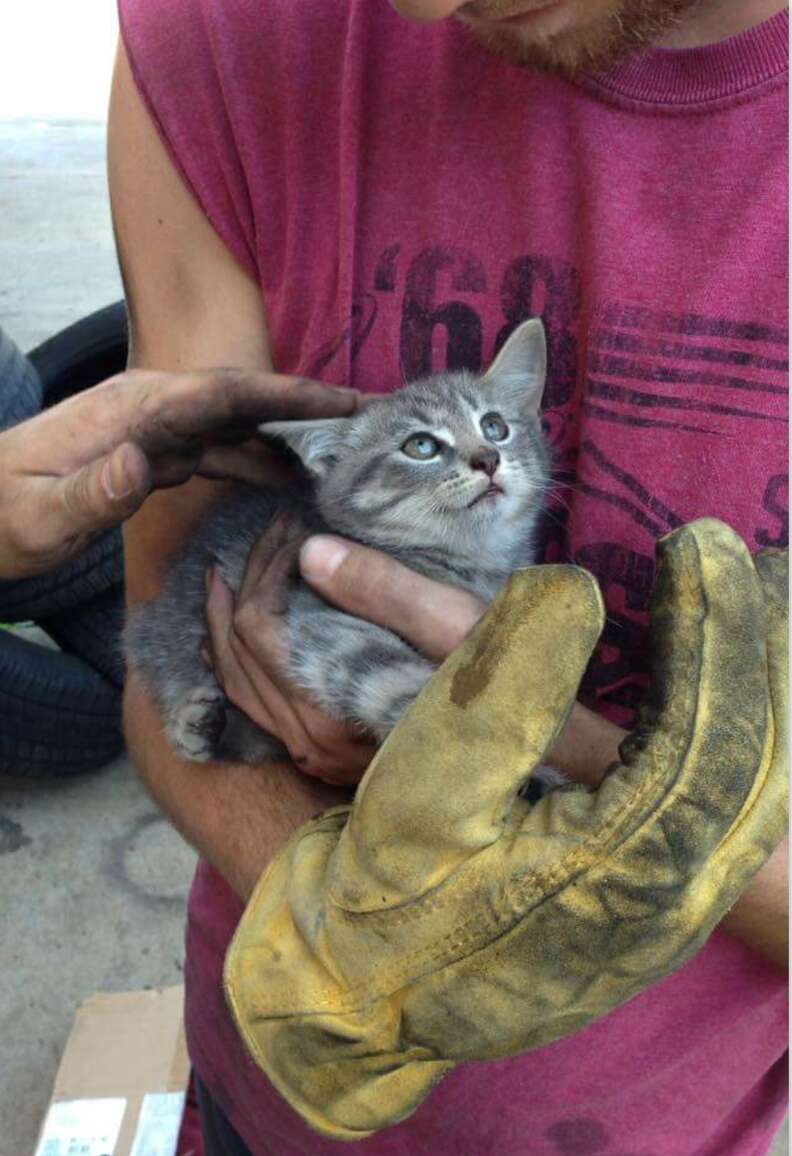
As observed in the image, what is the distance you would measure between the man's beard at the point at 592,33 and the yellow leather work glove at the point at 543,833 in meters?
0.56

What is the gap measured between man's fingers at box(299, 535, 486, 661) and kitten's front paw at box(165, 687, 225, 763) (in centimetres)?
24

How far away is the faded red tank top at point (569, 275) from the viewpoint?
121 centimetres

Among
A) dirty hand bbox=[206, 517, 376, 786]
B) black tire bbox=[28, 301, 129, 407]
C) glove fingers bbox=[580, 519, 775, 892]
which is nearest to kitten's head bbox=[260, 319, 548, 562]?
dirty hand bbox=[206, 517, 376, 786]

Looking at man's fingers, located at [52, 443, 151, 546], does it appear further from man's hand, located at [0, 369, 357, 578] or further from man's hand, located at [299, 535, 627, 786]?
man's hand, located at [299, 535, 627, 786]

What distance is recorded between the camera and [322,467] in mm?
1730

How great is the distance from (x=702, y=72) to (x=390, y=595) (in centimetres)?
66

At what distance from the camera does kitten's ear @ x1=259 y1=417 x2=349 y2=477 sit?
154 centimetres

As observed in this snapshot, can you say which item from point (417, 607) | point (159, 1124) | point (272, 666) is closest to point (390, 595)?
point (417, 607)

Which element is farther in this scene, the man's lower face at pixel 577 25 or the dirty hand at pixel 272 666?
the dirty hand at pixel 272 666

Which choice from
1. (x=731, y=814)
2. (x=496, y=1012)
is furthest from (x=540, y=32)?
(x=496, y=1012)

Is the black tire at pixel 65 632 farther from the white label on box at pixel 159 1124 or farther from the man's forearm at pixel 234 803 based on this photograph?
the man's forearm at pixel 234 803

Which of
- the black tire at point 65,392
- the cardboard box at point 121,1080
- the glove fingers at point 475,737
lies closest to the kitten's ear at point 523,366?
the glove fingers at point 475,737

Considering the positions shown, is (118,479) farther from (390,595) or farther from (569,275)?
(569,275)

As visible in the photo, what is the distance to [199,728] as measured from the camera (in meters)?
1.56
